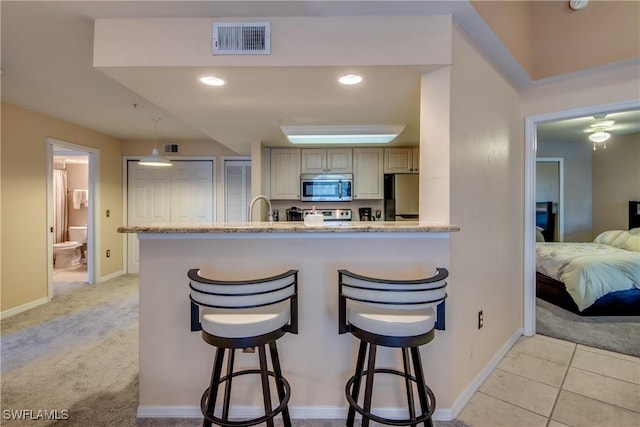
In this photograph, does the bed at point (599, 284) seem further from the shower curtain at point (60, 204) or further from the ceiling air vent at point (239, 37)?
the shower curtain at point (60, 204)

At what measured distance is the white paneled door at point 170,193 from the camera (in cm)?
493

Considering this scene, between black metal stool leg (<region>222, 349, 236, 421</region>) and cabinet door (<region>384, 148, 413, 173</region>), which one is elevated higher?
cabinet door (<region>384, 148, 413, 173</region>)

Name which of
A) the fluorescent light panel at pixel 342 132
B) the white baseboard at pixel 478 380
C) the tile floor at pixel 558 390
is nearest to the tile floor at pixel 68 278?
the fluorescent light panel at pixel 342 132

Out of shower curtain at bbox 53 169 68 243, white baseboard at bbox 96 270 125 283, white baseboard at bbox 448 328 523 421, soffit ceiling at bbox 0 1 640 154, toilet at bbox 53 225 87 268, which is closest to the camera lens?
soffit ceiling at bbox 0 1 640 154

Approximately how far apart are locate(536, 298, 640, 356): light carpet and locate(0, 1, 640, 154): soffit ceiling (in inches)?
90.2

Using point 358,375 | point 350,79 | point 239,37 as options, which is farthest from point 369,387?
point 239,37

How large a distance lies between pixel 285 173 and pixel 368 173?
124 cm

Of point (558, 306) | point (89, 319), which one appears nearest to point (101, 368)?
point (89, 319)

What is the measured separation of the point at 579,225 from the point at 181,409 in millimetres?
6878

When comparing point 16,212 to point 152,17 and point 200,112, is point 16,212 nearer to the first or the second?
point 200,112

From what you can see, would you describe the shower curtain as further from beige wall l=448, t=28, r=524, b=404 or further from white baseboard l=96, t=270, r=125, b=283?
beige wall l=448, t=28, r=524, b=404

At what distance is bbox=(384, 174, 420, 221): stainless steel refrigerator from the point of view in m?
4.25

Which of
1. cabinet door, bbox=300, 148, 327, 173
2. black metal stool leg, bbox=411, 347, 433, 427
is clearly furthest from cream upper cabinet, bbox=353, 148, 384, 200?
black metal stool leg, bbox=411, 347, 433, 427

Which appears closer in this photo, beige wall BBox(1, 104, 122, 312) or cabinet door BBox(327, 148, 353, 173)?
beige wall BBox(1, 104, 122, 312)
